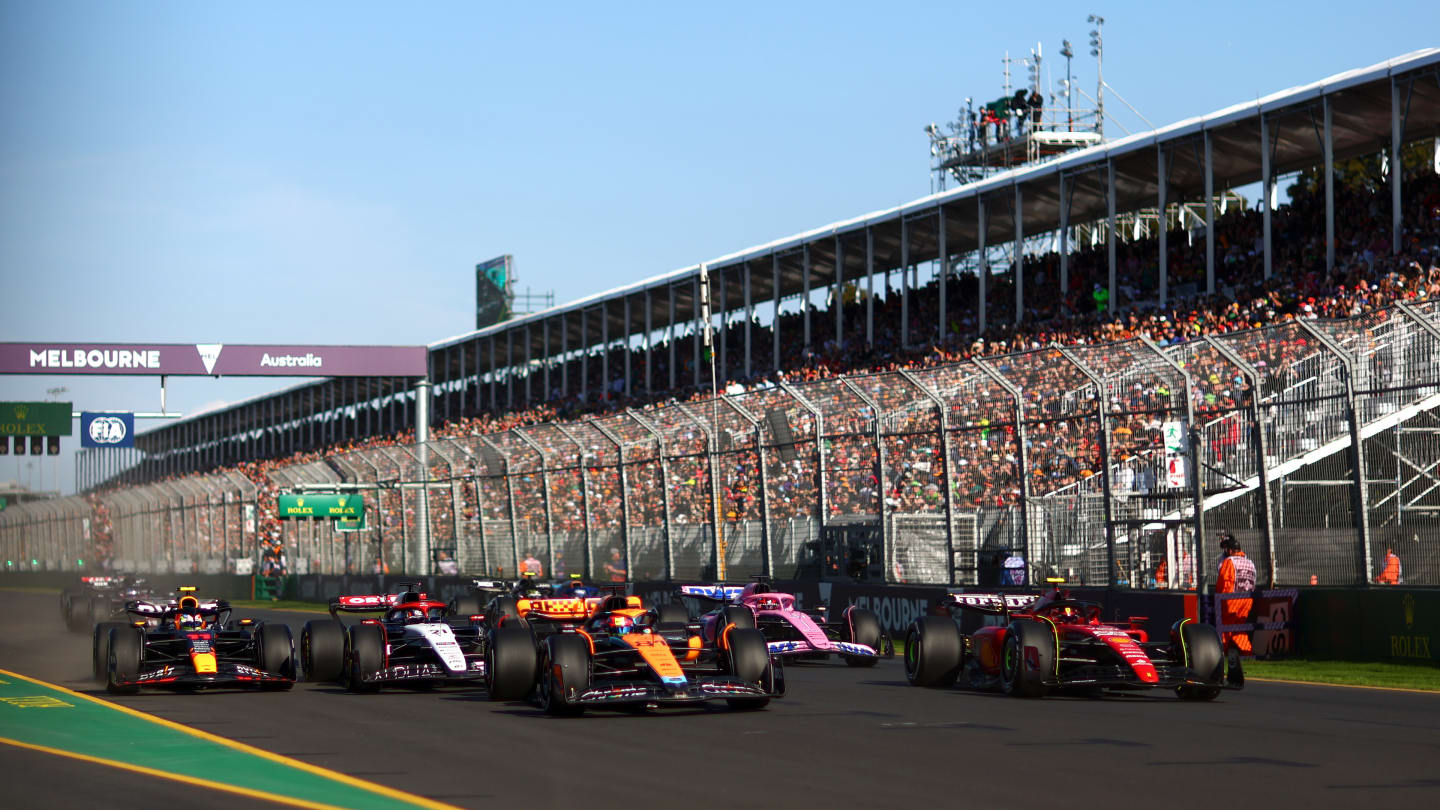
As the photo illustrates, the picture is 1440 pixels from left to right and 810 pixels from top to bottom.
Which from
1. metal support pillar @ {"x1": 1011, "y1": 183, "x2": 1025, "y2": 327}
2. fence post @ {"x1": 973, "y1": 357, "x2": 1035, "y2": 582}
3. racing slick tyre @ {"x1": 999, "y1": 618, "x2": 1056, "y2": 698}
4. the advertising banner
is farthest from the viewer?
the advertising banner

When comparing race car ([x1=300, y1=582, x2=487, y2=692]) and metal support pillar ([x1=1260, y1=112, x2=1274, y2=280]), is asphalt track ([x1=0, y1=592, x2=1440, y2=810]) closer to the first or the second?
race car ([x1=300, y1=582, x2=487, y2=692])

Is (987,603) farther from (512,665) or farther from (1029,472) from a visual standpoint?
(1029,472)

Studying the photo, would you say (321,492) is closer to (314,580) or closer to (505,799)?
(314,580)

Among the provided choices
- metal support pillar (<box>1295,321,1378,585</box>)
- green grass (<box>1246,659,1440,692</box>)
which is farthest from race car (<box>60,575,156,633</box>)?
metal support pillar (<box>1295,321,1378,585</box>)

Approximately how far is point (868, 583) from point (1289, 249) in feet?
41.5

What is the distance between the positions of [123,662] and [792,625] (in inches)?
259

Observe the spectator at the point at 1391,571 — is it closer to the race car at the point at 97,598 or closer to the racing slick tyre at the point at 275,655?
the racing slick tyre at the point at 275,655

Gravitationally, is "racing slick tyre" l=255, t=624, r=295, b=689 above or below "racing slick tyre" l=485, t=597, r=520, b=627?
below

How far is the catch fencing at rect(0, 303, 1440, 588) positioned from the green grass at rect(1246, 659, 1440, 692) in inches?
31.9

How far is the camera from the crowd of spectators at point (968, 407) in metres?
18.9

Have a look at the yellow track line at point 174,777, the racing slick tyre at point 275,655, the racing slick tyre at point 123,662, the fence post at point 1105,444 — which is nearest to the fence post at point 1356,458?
the fence post at point 1105,444

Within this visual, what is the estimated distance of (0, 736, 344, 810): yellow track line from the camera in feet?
26.7

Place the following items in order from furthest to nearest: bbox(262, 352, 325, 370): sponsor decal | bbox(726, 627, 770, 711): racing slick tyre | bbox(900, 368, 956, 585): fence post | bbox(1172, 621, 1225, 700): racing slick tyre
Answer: bbox(262, 352, 325, 370): sponsor decal, bbox(900, 368, 956, 585): fence post, bbox(1172, 621, 1225, 700): racing slick tyre, bbox(726, 627, 770, 711): racing slick tyre

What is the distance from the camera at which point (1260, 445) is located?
1723 cm
